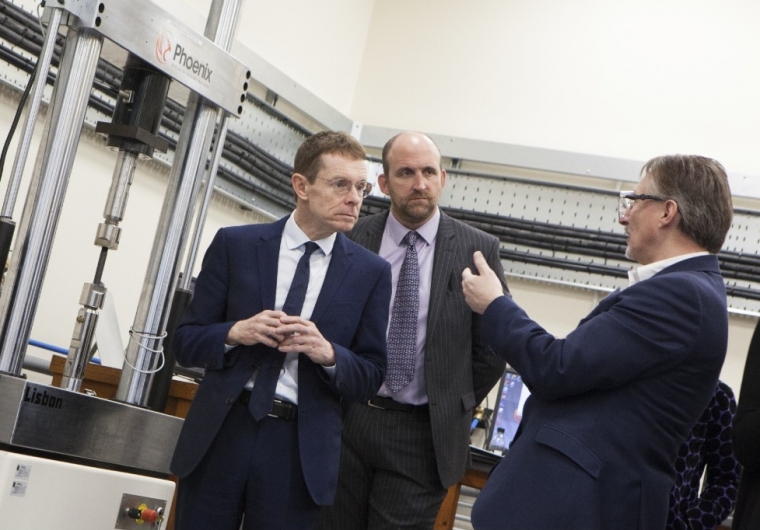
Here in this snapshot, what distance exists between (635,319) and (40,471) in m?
1.23

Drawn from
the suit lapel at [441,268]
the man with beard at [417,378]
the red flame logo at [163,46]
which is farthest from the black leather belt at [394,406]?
the red flame logo at [163,46]

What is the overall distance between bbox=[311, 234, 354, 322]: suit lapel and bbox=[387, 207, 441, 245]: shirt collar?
50cm

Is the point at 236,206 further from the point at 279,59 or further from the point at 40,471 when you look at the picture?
the point at 40,471

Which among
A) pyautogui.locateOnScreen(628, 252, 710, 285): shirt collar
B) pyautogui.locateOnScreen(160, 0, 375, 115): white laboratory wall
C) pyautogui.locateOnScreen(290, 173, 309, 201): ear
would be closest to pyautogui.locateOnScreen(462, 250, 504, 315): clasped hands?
pyautogui.locateOnScreen(628, 252, 710, 285): shirt collar

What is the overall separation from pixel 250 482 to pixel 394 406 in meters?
0.64

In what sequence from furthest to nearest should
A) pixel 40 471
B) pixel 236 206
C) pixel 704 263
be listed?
pixel 236 206
pixel 40 471
pixel 704 263

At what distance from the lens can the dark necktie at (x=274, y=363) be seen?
6.55 feet

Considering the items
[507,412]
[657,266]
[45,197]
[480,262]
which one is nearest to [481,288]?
[480,262]

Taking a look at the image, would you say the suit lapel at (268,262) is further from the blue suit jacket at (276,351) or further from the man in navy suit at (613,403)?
the man in navy suit at (613,403)

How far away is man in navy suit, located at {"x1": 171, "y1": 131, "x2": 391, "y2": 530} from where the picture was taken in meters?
1.99

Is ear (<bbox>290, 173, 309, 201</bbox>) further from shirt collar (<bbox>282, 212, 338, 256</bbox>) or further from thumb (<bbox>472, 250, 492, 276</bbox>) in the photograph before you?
thumb (<bbox>472, 250, 492, 276</bbox>)

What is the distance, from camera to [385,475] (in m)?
2.51

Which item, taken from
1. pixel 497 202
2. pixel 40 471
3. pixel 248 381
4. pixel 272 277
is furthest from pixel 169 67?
pixel 497 202

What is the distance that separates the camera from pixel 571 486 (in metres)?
1.71
